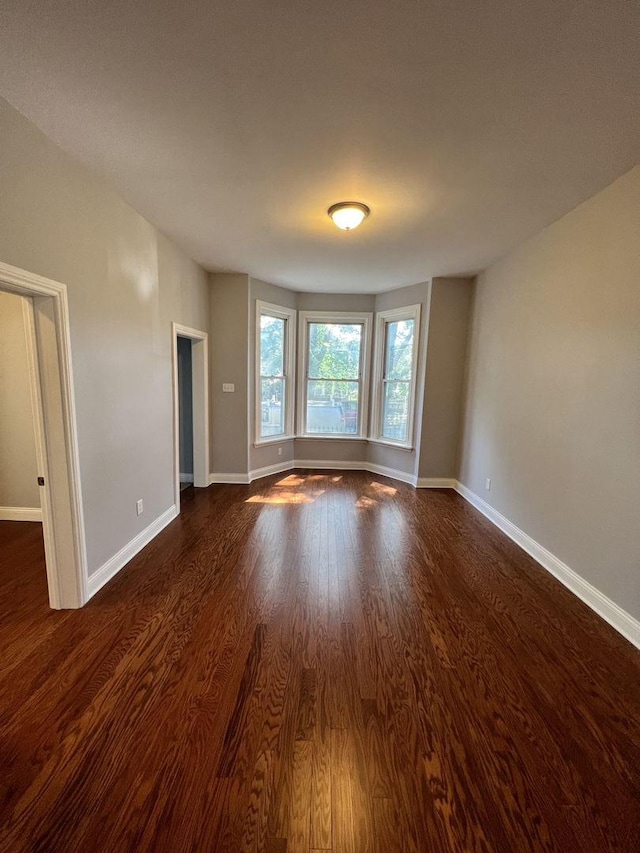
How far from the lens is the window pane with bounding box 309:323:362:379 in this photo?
209 inches

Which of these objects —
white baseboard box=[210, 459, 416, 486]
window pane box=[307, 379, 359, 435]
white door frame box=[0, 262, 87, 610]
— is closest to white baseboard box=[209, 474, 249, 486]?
white baseboard box=[210, 459, 416, 486]

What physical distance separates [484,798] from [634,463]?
6.09ft

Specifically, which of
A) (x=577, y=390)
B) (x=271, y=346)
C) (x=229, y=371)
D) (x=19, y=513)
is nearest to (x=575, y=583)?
(x=577, y=390)

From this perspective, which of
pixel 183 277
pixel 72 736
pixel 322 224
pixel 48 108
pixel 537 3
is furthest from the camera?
pixel 183 277

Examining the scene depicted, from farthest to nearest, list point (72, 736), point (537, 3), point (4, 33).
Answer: point (72, 736), point (4, 33), point (537, 3)

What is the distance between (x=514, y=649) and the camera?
1.90 metres

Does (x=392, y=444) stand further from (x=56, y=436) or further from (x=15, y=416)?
(x=15, y=416)

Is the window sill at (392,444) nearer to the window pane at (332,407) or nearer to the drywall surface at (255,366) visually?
the window pane at (332,407)

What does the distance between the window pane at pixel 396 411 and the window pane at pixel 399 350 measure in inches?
6.2

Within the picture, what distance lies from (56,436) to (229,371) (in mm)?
2654

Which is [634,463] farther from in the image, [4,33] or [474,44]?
[4,33]

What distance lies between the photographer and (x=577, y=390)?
2465 mm

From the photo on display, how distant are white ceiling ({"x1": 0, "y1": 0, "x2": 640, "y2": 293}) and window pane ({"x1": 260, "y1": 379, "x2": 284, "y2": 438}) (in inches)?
103

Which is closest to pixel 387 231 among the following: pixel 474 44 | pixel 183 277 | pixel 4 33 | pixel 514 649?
pixel 474 44
